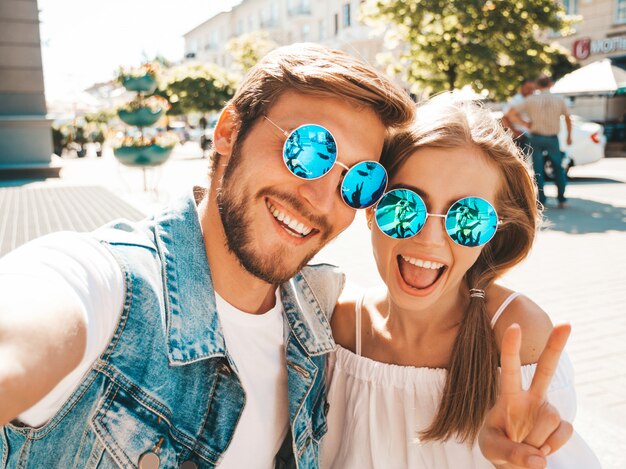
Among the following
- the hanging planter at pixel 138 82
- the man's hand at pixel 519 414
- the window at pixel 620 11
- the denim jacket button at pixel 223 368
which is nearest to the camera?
the man's hand at pixel 519 414

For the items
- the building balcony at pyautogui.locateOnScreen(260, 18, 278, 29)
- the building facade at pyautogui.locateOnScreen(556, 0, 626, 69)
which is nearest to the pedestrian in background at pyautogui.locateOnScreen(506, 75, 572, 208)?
the building facade at pyautogui.locateOnScreen(556, 0, 626, 69)

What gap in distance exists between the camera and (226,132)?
2100 millimetres

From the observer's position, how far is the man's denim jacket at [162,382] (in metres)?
1.40

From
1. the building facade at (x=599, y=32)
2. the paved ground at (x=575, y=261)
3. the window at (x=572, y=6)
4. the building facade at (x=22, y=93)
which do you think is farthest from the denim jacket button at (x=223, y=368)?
the window at (x=572, y=6)

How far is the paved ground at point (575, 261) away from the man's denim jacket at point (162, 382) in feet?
6.45

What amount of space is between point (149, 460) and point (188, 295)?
1.50ft

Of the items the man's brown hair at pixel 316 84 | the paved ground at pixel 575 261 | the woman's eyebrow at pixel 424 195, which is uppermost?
the man's brown hair at pixel 316 84

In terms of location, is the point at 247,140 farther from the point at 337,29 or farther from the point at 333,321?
the point at 337,29

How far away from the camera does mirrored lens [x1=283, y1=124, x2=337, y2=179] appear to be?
73.7 inches

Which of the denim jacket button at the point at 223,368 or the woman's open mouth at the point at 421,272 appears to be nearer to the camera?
the denim jacket button at the point at 223,368

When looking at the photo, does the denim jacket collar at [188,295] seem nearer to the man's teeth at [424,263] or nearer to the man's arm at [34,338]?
the man's arm at [34,338]

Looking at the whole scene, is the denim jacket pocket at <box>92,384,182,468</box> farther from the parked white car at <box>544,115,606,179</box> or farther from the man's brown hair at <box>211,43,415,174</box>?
the parked white car at <box>544,115,606,179</box>

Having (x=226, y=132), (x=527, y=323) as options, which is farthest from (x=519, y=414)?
(x=226, y=132)

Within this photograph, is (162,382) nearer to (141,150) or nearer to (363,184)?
(363,184)
